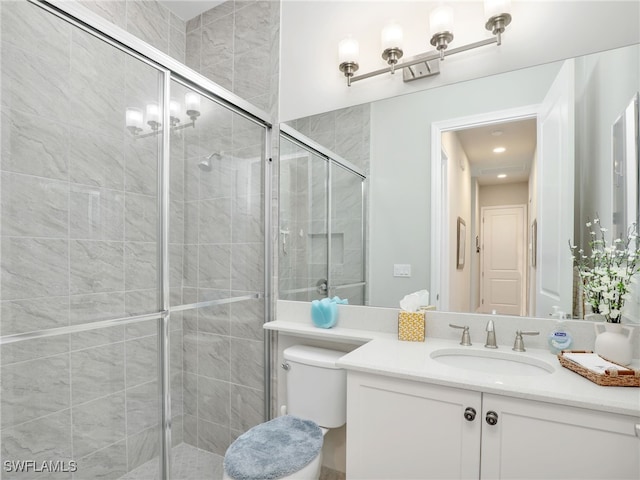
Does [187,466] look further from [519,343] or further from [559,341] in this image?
[559,341]

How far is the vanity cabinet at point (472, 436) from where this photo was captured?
0.94 m

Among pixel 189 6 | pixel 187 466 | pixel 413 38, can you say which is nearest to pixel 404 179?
pixel 413 38

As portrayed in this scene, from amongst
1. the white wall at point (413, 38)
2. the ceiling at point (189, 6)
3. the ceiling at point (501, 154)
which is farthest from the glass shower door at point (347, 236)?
the ceiling at point (189, 6)

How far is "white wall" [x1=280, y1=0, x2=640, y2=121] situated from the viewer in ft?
4.40

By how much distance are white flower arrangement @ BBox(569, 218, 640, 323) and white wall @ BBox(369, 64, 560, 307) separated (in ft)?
1.98

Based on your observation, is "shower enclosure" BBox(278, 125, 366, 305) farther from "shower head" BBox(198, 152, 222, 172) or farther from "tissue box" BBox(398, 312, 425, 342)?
"shower head" BBox(198, 152, 222, 172)

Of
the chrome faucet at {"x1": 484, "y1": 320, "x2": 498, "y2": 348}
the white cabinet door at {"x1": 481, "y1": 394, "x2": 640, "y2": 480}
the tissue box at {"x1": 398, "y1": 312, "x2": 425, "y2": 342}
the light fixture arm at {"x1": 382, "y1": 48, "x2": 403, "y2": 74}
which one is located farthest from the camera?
the light fixture arm at {"x1": 382, "y1": 48, "x2": 403, "y2": 74}

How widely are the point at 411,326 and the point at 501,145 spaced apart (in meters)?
0.89

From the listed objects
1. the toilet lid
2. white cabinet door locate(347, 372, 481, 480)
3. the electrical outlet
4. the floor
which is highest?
the electrical outlet

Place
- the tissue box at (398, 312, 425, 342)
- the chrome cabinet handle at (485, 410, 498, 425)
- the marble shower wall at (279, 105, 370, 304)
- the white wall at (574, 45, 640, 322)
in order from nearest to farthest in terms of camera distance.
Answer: the chrome cabinet handle at (485, 410, 498, 425), the white wall at (574, 45, 640, 322), the tissue box at (398, 312, 425, 342), the marble shower wall at (279, 105, 370, 304)

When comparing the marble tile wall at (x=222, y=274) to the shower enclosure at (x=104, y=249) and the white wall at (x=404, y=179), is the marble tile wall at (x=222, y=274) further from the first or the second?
the white wall at (x=404, y=179)

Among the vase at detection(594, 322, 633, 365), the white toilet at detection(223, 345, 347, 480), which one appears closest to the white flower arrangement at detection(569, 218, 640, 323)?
the vase at detection(594, 322, 633, 365)

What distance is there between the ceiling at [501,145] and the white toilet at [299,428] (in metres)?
1.09

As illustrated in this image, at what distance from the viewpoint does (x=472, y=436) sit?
108 cm
